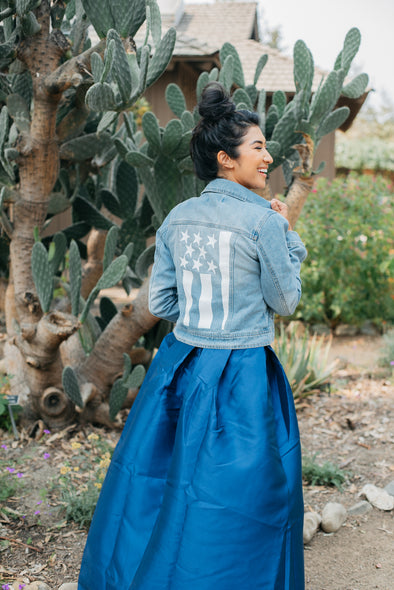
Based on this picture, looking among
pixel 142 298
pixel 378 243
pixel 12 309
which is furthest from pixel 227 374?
pixel 378 243

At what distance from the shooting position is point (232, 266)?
173 centimetres

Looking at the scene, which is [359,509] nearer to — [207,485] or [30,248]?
[207,485]

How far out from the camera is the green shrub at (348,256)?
6258mm

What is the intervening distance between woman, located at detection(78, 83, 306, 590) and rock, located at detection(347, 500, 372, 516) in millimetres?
1215

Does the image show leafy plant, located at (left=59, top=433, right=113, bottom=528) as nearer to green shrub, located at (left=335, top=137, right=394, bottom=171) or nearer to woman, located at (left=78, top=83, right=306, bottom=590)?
woman, located at (left=78, top=83, right=306, bottom=590)

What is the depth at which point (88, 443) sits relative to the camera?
11.2ft

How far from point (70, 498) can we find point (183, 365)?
1.22 meters

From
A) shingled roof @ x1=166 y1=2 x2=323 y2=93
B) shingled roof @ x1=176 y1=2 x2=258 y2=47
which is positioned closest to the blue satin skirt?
shingled roof @ x1=166 y1=2 x2=323 y2=93

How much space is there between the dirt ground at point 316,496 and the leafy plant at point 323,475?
Result: 0.16 feet

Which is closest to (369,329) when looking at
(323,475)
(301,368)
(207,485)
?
(301,368)

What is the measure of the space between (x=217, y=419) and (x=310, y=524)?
131cm

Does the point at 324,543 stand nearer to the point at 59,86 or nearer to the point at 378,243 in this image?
the point at 59,86

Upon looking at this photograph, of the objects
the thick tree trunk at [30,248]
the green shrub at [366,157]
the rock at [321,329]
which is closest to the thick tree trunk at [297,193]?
the thick tree trunk at [30,248]

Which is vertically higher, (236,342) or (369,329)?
(236,342)
